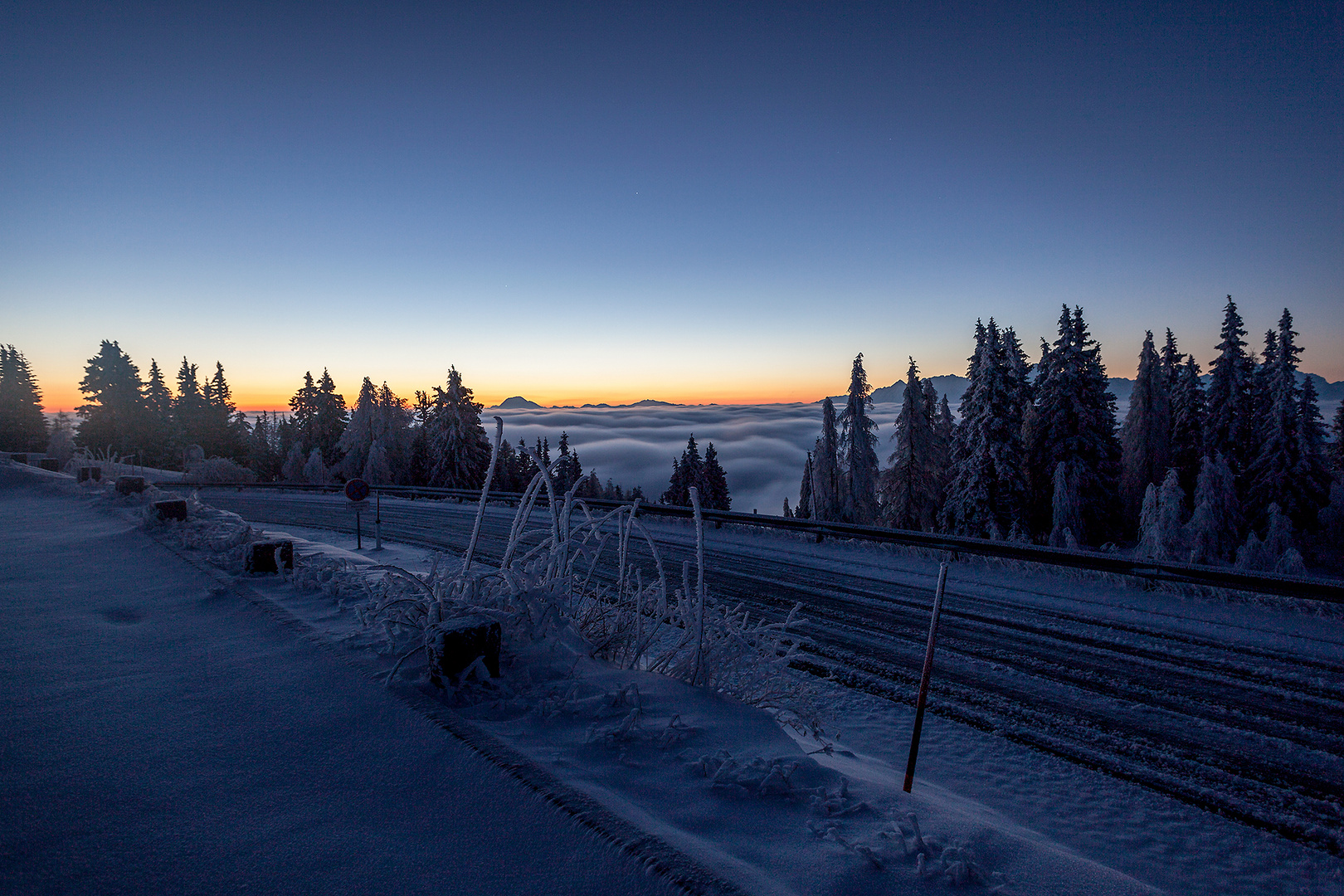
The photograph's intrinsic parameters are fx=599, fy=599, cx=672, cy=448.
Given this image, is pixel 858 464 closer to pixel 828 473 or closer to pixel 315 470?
pixel 828 473

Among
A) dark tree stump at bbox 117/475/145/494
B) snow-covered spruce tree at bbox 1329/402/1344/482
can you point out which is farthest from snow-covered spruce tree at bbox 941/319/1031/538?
dark tree stump at bbox 117/475/145/494

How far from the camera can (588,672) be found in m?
3.98

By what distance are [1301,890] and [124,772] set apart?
593 centimetres

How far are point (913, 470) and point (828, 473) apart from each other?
5.80 metres

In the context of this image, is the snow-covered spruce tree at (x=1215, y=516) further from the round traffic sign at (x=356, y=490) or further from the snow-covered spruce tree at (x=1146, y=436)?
the round traffic sign at (x=356, y=490)

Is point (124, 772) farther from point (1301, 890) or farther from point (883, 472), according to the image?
point (883, 472)

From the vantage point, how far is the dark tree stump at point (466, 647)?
355 cm

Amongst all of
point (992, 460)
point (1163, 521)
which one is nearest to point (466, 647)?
point (992, 460)

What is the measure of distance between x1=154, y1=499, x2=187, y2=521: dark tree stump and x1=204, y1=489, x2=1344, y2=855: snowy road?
27.6 feet

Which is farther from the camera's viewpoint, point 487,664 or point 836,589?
point 836,589

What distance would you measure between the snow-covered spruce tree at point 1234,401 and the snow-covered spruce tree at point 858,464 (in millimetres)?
17620

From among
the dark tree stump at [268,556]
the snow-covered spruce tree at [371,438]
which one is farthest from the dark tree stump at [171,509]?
the snow-covered spruce tree at [371,438]

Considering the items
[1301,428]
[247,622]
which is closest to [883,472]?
[1301,428]

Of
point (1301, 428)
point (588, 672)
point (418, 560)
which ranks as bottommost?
point (418, 560)
